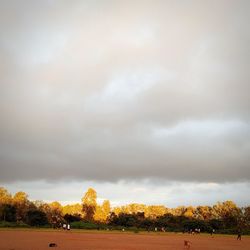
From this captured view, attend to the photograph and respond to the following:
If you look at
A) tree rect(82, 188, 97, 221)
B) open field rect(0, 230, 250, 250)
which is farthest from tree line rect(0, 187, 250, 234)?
open field rect(0, 230, 250, 250)

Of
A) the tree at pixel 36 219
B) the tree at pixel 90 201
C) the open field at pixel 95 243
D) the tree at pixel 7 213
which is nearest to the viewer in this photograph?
the open field at pixel 95 243

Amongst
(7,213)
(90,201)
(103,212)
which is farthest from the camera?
(103,212)

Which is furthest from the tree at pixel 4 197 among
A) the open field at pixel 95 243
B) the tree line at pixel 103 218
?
the open field at pixel 95 243

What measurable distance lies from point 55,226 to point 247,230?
54.6 metres

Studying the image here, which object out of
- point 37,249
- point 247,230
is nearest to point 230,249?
point 37,249

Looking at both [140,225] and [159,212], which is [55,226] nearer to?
[140,225]

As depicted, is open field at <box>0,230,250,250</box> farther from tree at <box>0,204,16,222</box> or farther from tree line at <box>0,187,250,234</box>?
tree at <box>0,204,16,222</box>

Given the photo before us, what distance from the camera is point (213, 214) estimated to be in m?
156

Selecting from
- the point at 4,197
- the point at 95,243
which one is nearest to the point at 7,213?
the point at 4,197

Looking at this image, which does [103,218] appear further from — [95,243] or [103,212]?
[95,243]

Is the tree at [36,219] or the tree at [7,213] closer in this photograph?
the tree at [36,219]

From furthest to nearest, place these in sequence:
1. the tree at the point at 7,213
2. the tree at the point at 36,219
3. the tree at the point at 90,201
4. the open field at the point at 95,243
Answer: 1. the tree at the point at 90,201
2. the tree at the point at 7,213
3. the tree at the point at 36,219
4. the open field at the point at 95,243

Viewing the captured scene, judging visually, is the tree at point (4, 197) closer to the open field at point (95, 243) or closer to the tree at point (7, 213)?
the tree at point (7, 213)

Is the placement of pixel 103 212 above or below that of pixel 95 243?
below
